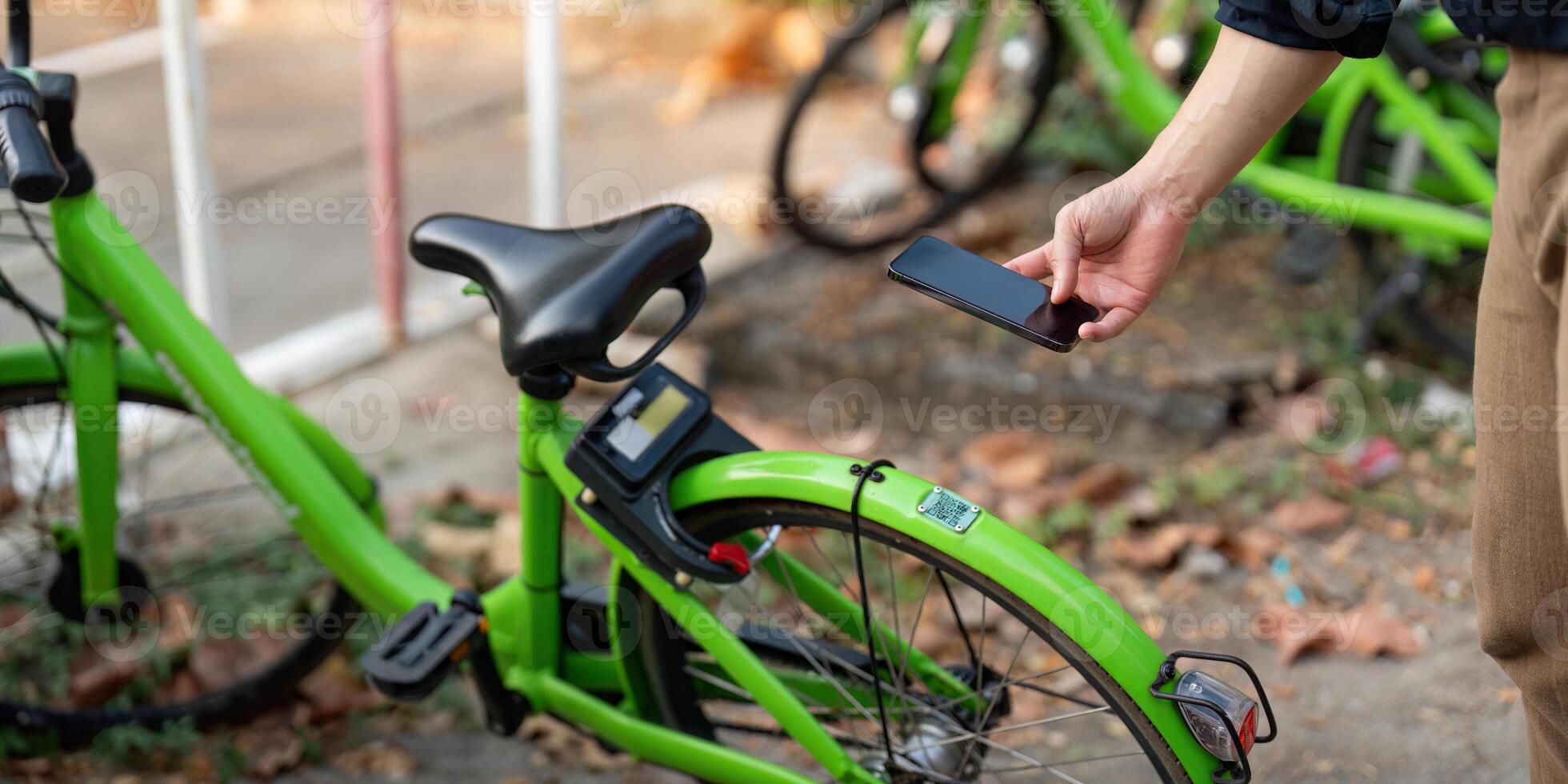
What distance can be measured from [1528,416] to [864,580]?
32.7 inches

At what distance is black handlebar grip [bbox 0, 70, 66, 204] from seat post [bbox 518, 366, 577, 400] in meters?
0.61

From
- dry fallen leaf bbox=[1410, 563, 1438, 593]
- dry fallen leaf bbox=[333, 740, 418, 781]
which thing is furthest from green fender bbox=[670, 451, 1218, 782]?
dry fallen leaf bbox=[1410, 563, 1438, 593]

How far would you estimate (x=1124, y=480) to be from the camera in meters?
3.10

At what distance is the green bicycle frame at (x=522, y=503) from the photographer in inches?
66.4

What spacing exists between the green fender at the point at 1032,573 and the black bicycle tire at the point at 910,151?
2544 mm

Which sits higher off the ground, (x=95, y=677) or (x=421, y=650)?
(x=421, y=650)

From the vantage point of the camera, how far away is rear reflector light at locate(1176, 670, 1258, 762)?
1.48 meters

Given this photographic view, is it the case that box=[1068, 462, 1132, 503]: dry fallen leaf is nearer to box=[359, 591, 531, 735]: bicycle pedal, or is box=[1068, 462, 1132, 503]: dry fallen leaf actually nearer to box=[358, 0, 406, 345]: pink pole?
box=[359, 591, 531, 735]: bicycle pedal

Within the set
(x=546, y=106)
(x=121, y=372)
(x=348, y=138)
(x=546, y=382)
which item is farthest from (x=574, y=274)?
(x=348, y=138)

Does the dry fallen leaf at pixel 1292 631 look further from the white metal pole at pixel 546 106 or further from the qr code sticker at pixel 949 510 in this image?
the white metal pole at pixel 546 106

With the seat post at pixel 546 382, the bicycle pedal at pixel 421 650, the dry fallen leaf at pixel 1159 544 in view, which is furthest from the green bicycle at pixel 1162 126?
the bicycle pedal at pixel 421 650

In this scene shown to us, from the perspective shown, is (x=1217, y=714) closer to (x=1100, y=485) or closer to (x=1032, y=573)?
(x=1032, y=573)

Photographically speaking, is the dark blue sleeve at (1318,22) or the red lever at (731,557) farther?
the red lever at (731,557)

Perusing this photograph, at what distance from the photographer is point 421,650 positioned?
195cm
